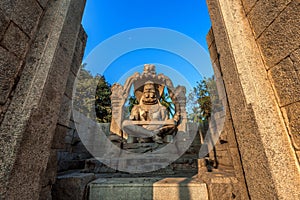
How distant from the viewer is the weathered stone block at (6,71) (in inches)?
40.0

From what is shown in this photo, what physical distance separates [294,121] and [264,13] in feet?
3.45

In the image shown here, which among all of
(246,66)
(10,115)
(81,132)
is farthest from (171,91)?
(10,115)

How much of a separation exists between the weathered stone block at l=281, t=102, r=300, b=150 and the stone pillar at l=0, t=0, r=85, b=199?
2.13 meters

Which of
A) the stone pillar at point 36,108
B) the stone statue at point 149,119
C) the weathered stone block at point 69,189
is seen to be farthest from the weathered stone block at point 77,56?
the stone statue at point 149,119

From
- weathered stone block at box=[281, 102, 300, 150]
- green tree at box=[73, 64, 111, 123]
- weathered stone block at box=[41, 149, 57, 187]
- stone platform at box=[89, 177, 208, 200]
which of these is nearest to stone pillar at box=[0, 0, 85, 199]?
weathered stone block at box=[41, 149, 57, 187]

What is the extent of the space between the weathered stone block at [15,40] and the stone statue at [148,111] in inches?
124

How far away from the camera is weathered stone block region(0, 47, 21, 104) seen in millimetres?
1017

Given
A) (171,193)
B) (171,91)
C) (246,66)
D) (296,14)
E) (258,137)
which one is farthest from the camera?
(171,91)

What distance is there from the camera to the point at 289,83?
1.09m

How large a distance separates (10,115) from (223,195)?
2296mm

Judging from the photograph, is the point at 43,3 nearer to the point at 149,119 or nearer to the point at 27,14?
the point at 27,14

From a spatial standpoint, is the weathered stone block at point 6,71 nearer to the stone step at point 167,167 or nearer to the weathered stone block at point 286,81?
the stone step at point 167,167

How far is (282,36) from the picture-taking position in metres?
1.14

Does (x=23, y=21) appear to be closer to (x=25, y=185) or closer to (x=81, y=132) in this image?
(x=25, y=185)
